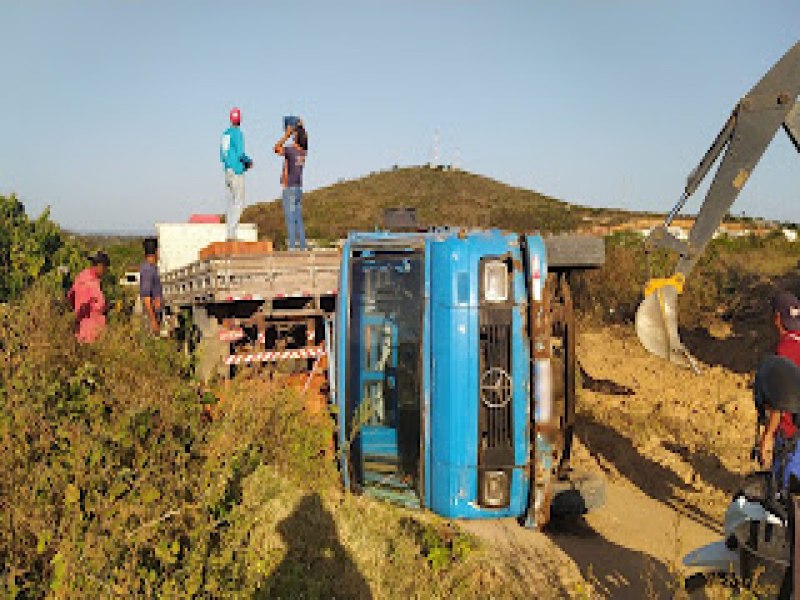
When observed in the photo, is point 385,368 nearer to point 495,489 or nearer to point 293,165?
point 495,489

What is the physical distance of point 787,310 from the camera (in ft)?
15.2

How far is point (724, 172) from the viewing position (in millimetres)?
7887

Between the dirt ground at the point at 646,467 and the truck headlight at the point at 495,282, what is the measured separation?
7.50 feet

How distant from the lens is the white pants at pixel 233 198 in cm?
963

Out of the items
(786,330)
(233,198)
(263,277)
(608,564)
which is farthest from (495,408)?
(233,198)

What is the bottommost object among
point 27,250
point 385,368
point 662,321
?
point 385,368

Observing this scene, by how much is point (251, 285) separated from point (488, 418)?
12.3ft

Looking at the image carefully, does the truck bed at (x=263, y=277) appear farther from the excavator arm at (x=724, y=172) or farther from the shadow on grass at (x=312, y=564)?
the excavator arm at (x=724, y=172)

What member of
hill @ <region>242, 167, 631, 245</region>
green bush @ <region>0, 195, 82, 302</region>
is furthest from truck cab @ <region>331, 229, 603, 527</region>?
hill @ <region>242, 167, 631, 245</region>

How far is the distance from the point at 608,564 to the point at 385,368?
267cm

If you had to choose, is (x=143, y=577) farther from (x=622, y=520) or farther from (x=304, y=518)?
(x=622, y=520)

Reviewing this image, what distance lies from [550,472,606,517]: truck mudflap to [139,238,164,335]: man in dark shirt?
5.30m

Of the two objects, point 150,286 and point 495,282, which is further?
point 150,286

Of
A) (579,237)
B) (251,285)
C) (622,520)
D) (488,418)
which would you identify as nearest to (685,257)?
(579,237)
